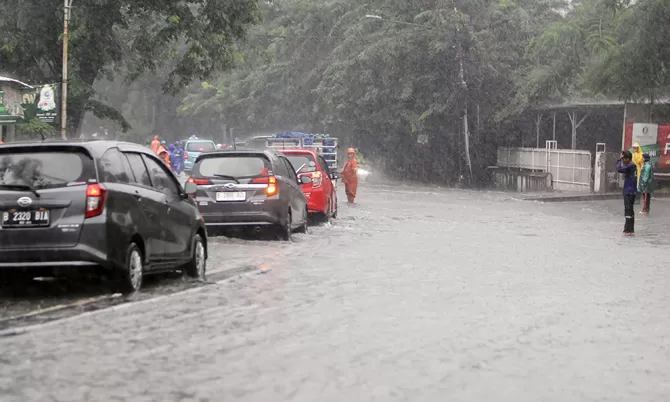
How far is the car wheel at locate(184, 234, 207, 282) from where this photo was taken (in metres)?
13.1

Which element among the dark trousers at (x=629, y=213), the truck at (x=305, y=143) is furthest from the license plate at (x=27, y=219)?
the truck at (x=305, y=143)

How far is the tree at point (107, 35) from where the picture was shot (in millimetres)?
38031

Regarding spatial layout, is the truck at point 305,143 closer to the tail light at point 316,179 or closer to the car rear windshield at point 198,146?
the car rear windshield at point 198,146

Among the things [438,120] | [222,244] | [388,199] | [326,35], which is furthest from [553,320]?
[326,35]

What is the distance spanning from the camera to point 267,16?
3031 inches

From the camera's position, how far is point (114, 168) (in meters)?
11.0

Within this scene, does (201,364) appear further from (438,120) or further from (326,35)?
(326,35)

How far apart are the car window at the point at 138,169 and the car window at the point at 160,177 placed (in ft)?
0.44

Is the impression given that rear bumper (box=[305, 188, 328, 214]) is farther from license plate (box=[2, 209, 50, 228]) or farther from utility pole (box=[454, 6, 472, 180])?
utility pole (box=[454, 6, 472, 180])

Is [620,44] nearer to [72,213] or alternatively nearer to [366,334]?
[72,213]

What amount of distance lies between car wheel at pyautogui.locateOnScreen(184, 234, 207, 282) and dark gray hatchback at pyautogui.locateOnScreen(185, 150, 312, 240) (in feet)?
14.4

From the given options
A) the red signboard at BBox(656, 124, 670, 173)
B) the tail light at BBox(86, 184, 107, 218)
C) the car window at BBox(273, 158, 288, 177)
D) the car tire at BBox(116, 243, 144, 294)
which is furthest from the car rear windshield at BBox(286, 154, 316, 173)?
the red signboard at BBox(656, 124, 670, 173)

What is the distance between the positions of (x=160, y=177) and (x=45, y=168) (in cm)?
202

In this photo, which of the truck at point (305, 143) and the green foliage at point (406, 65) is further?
the green foliage at point (406, 65)
